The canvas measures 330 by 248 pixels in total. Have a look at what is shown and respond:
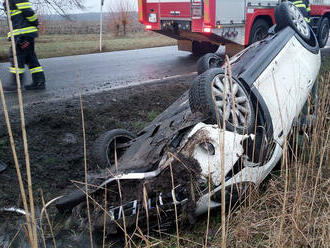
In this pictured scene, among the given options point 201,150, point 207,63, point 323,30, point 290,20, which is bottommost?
point 201,150

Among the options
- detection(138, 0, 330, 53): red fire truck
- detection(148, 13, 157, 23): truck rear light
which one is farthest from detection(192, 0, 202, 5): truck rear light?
detection(148, 13, 157, 23): truck rear light

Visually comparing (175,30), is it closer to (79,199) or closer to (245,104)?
(245,104)

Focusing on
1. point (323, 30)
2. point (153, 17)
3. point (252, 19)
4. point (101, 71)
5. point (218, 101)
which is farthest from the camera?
point (323, 30)

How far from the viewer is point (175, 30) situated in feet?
31.4

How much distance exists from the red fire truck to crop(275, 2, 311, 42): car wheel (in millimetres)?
4398

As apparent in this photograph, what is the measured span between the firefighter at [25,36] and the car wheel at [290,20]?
4.06 meters

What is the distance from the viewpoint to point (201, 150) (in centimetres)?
233

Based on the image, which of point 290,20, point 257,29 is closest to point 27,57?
point 290,20

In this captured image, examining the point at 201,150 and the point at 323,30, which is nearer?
the point at 201,150

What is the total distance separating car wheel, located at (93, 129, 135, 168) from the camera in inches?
121

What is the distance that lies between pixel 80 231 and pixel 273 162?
1545 millimetres

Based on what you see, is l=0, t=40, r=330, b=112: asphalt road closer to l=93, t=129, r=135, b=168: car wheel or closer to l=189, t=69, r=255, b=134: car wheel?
l=93, t=129, r=135, b=168: car wheel

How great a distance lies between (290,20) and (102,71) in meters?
4.94

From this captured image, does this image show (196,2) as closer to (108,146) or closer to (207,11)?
(207,11)
